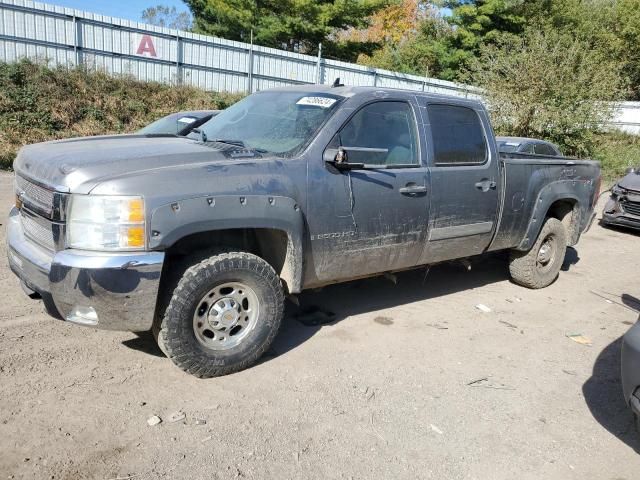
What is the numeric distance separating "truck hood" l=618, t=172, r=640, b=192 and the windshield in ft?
27.0

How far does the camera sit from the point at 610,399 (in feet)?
12.7

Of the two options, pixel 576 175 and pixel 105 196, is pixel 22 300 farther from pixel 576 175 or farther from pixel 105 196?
pixel 576 175

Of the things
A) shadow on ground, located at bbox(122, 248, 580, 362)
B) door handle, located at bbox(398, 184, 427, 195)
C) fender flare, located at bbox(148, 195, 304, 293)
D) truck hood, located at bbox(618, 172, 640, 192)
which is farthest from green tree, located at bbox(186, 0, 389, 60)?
fender flare, located at bbox(148, 195, 304, 293)

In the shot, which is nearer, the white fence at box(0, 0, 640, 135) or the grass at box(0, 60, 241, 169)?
the grass at box(0, 60, 241, 169)

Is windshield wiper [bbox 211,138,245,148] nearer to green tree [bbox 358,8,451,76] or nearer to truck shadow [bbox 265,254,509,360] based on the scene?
truck shadow [bbox 265,254,509,360]

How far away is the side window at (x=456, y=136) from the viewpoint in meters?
4.71

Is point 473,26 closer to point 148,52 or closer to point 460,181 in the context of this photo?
point 148,52

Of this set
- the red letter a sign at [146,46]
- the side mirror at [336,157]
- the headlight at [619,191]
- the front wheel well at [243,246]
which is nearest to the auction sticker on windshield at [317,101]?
the side mirror at [336,157]

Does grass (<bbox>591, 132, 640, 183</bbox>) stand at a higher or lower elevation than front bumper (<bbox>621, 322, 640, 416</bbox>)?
higher

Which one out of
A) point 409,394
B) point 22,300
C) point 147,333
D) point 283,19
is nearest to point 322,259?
point 409,394

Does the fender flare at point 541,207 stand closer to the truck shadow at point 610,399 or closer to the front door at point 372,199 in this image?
the truck shadow at point 610,399

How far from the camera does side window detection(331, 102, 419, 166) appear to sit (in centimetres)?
409

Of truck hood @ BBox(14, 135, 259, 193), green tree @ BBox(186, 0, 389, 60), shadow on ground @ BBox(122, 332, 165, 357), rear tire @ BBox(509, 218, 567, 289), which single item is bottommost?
shadow on ground @ BBox(122, 332, 165, 357)

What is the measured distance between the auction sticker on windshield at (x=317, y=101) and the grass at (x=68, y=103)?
10240mm
